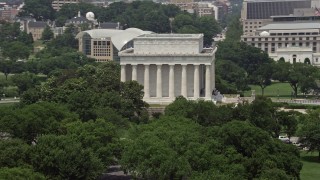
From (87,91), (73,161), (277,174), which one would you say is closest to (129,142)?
(73,161)

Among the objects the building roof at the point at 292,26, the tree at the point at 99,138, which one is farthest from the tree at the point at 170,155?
the building roof at the point at 292,26

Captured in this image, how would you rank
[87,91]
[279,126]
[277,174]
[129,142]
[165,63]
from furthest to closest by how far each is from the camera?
[165,63] < [87,91] < [279,126] < [129,142] < [277,174]

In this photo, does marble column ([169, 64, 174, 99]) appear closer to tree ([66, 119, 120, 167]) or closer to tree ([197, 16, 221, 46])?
tree ([66, 119, 120, 167])

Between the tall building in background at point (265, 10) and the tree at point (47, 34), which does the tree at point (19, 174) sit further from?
the tall building in background at point (265, 10)

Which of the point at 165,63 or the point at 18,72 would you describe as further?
the point at 18,72

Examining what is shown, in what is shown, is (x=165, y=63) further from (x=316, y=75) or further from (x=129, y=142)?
(x=129, y=142)

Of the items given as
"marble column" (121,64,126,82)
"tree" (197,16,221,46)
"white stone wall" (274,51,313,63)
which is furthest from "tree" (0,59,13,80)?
"tree" (197,16,221,46)
